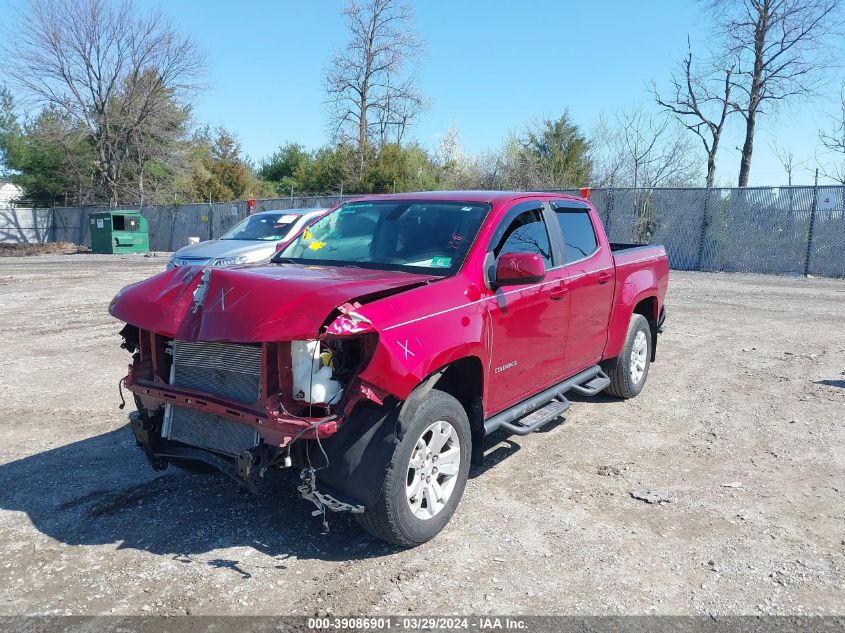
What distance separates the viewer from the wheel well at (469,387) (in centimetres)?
402

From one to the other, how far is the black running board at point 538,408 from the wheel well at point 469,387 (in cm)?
8

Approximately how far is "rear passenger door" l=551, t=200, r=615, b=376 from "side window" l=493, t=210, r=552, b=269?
0.23m

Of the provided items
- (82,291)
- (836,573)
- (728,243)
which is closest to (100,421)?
(836,573)

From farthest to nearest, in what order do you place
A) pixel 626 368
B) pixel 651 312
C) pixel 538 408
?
pixel 651 312, pixel 626 368, pixel 538 408

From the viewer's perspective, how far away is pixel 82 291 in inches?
575

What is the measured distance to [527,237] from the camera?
484 cm

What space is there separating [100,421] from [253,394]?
10.2ft

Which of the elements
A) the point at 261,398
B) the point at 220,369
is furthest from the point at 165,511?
the point at 261,398

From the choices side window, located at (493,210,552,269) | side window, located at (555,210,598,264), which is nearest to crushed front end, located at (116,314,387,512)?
side window, located at (493,210,552,269)

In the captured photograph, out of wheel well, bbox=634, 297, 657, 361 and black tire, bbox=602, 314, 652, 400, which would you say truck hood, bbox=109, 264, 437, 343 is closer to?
black tire, bbox=602, 314, 652, 400

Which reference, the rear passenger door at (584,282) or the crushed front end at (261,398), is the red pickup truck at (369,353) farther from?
the rear passenger door at (584,282)

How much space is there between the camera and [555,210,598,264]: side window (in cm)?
536

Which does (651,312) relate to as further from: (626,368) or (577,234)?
(577,234)

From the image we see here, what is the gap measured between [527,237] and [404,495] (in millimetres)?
2234
